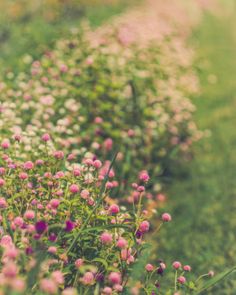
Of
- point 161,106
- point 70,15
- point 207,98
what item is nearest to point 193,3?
point 70,15

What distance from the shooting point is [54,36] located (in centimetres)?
605

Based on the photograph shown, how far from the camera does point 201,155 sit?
5.61m

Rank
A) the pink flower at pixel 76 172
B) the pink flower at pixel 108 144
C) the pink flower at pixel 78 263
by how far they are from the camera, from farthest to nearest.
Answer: the pink flower at pixel 108 144 → the pink flower at pixel 76 172 → the pink flower at pixel 78 263

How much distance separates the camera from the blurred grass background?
12.9 ft

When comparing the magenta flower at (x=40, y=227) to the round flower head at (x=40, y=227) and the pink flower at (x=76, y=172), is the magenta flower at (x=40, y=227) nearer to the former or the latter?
the round flower head at (x=40, y=227)

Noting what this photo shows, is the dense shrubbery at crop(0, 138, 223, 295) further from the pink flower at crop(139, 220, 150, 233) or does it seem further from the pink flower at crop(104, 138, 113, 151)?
the pink flower at crop(104, 138, 113, 151)

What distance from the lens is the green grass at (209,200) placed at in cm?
382

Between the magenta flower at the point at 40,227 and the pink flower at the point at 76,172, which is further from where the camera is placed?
the pink flower at the point at 76,172

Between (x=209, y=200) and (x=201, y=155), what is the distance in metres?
1.03

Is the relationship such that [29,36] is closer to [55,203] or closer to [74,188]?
[74,188]

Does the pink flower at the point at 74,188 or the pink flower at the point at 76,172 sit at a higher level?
the pink flower at the point at 74,188

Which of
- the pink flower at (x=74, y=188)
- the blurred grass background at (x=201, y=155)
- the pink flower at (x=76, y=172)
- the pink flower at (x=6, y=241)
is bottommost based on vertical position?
the blurred grass background at (x=201, y=155)

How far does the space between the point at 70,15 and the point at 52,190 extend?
7.98 metres

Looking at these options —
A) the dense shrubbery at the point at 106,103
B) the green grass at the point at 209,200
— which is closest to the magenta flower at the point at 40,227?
the dense shrubbery at the point at 106,103
